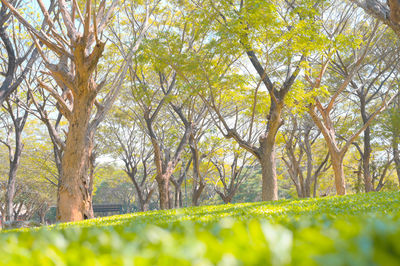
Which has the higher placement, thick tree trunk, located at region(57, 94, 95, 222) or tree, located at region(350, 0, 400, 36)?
tree, located at region(350, 0, 400, 36)

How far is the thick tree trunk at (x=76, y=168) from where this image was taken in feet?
29.5

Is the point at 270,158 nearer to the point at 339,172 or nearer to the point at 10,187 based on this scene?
the point at 339,172

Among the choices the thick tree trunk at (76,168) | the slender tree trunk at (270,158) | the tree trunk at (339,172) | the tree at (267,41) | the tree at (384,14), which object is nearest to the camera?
the tree at (384,14)

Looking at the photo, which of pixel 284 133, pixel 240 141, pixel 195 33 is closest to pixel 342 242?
pixel 240 141

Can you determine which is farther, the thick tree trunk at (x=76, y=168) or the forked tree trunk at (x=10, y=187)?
the forked tree trunk at (x=10, y=187)

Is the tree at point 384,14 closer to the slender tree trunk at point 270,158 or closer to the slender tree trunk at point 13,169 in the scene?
the slender tree trunk at point 270,158

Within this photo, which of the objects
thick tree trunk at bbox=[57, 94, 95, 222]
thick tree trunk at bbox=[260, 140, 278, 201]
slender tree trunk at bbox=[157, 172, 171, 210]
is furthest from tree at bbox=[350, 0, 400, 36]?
slender tree trunk at bbox=[157, 172, 171, 210]

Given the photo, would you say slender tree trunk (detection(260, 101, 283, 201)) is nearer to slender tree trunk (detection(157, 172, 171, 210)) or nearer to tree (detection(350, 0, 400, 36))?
tree (detection(350, 0, 400, 36))

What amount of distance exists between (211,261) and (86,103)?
9.08 m

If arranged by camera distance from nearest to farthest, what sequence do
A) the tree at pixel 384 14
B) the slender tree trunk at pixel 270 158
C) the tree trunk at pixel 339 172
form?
the tree at pixel 384 14
the slender tree trunk at pixel 270 158
the tree trunk at pixel 339 172

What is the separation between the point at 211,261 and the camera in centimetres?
76

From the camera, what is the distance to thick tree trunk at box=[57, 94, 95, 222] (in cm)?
898

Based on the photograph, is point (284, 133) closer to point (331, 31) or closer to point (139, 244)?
point (331, 31)

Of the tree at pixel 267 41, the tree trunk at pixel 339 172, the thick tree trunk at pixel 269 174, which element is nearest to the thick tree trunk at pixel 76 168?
the tree at pixel 267 41
